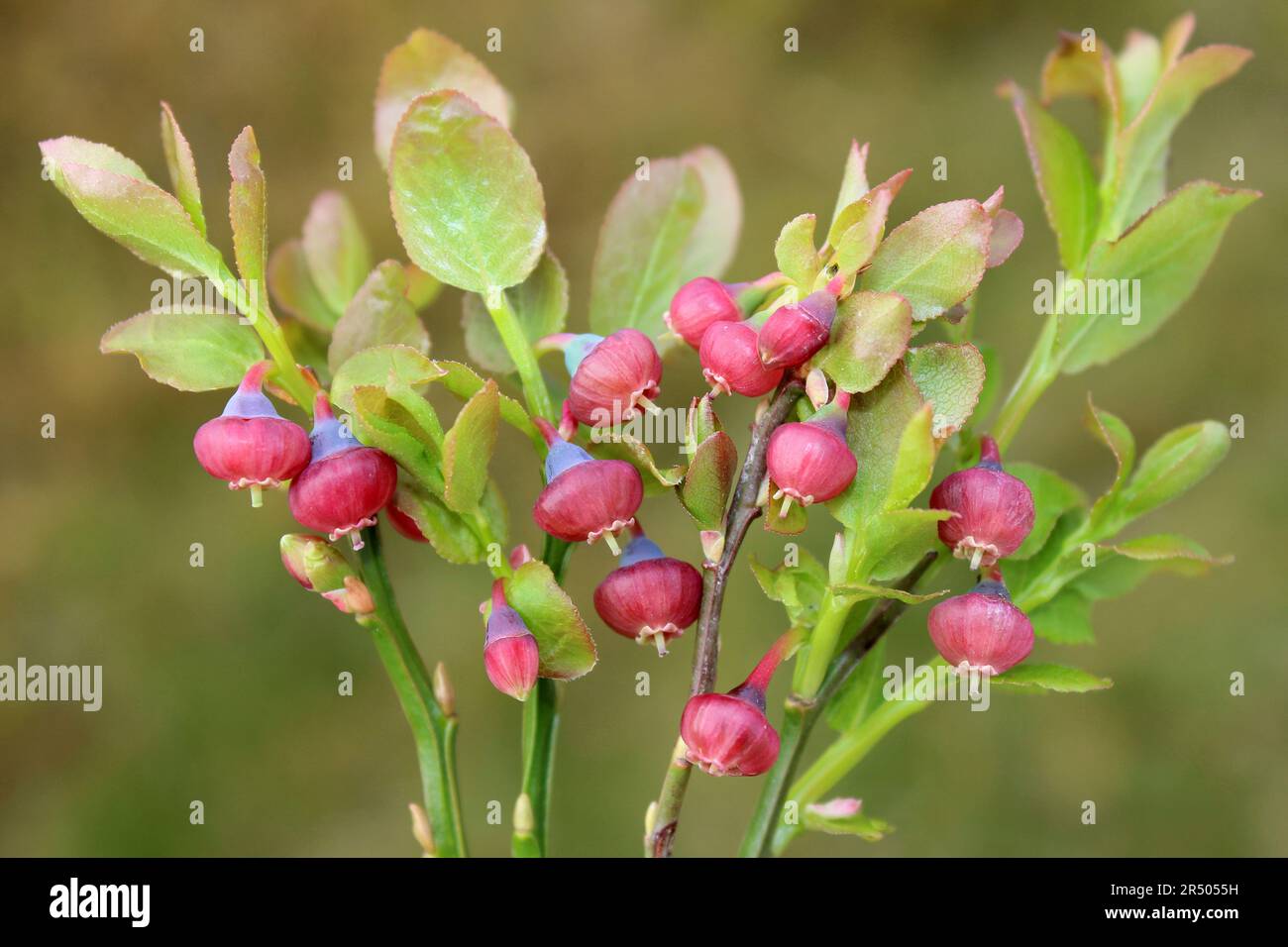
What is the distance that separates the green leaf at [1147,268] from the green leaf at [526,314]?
0.23m

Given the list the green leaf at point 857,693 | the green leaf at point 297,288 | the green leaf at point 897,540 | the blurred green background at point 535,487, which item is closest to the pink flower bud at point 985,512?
the green leaf at point 897,540

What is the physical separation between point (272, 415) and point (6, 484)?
3.21 ft

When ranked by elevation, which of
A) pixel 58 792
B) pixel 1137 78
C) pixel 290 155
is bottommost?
pixel 58 792

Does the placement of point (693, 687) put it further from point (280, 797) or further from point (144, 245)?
point (280, 797)

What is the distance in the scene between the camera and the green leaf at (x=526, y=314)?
0.50 meters

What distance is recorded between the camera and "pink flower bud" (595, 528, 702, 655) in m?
0.43

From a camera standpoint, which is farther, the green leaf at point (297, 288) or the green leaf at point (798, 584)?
the green leaf at point (297, 288)

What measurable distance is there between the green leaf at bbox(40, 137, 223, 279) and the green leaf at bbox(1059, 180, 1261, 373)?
38 cm

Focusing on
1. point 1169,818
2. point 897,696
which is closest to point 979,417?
point 897,696

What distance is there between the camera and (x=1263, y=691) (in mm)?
1240

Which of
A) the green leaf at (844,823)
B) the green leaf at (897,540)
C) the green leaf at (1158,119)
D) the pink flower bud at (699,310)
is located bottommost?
the green leaf at (844,823)

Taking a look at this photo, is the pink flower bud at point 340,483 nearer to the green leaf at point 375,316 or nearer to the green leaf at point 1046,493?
the green leaf at point 375,316

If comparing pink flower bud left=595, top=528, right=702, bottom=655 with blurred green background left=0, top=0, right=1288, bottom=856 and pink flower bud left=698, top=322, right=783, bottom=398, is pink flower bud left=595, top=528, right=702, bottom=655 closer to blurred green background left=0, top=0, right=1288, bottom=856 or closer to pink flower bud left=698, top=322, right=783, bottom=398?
pink flower bud left=698, top=322, right=783, bottom=398

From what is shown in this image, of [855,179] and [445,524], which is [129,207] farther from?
[855,179]
